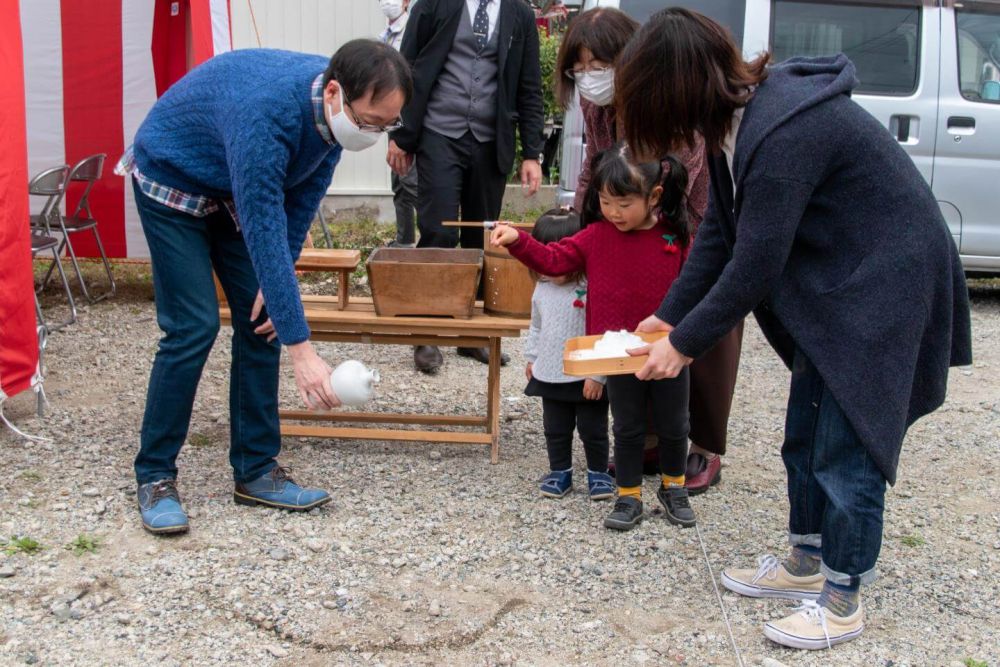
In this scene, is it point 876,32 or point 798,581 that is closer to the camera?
point 798,581

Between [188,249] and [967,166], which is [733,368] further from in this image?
[967,166]

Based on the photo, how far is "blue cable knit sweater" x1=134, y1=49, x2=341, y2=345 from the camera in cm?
270

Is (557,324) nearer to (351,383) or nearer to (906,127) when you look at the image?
(351,383)

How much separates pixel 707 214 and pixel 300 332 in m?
1.11

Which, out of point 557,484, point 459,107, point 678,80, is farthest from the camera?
point 459,107

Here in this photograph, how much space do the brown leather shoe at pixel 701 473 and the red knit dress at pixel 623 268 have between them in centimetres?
74

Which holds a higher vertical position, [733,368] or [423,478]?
[733,368]

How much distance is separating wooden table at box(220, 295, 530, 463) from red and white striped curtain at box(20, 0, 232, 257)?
2978 mm

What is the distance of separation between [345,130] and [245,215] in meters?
0.35

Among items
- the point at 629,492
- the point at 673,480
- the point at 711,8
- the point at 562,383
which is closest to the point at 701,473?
the point at 673,480

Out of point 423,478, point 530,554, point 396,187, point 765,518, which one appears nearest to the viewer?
point 530,554

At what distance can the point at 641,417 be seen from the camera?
333 cm

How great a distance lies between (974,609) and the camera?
2922 mm

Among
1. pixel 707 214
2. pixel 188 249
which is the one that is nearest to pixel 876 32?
pixel 707 214
